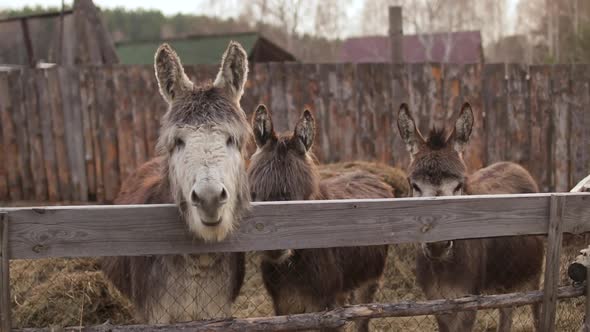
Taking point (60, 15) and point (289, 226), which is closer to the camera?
point (289, 226)

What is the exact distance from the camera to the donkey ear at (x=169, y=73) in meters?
3.37

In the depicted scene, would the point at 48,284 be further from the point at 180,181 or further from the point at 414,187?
the point at 414,187

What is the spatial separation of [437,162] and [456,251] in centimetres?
75

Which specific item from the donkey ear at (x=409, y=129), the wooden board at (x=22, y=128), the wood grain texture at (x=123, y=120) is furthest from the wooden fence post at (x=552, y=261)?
the wooden board at (x=22, y=128)

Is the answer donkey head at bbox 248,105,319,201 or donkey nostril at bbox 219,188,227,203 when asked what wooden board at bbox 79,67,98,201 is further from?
donkey nostril at bbox 219,188,227,203

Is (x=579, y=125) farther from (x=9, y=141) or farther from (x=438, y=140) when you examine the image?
(x=9, y=141)

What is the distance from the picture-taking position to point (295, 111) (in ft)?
31.1

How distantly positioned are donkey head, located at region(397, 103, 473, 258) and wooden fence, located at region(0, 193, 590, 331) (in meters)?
0.64

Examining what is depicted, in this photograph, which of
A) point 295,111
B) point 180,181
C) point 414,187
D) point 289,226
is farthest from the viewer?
point 295,111

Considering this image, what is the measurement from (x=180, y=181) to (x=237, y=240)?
483 millimetres

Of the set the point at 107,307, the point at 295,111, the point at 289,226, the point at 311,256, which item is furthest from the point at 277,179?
the point at 295,111

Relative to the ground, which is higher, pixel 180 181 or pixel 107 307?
pixel 180 181

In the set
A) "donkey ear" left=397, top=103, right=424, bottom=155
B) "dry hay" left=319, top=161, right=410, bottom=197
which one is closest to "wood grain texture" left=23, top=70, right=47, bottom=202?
"dry hay" left=319, top=161, right=410, bottom=197

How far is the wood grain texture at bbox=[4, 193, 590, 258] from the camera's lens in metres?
3.03
